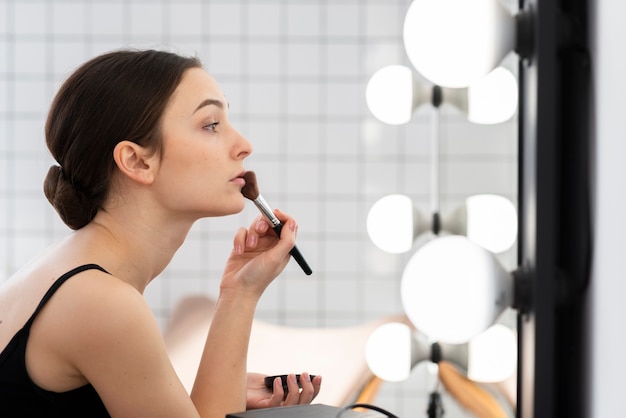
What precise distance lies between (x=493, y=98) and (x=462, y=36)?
0.47 ft

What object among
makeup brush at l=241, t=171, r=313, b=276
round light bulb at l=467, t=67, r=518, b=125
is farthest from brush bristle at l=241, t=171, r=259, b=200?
round light bulb at l=467, t=67, r=518, b=125

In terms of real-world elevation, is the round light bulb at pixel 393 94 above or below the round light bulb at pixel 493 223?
above

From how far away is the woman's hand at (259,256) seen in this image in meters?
0.84

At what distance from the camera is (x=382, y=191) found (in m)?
2.37

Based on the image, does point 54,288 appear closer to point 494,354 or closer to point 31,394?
point 31,394

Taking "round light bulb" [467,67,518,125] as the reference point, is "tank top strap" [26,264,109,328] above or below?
below

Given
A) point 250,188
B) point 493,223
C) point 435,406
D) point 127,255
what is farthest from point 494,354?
point 127,255

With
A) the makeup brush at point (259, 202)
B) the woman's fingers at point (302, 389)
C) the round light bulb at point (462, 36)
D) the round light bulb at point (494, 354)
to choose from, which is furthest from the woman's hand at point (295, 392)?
the round light bulb at point (462, 36)

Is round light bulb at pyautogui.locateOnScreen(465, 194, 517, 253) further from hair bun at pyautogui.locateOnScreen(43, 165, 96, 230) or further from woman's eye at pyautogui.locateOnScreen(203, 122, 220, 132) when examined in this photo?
hair bun at pyautogui.locateOnScreen(43, 165, 96, 230)

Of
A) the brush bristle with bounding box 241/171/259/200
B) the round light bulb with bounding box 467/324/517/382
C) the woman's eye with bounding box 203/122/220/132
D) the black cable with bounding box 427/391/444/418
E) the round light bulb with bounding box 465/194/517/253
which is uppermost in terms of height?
the woman's eye with bounding box 203/122/220/132

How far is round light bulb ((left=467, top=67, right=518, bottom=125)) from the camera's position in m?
0.58

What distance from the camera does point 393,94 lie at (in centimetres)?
74

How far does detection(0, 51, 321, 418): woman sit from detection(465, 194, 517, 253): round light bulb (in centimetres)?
26

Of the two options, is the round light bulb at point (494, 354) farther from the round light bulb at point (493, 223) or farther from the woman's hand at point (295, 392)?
the woman's hand at point (295, 392)
